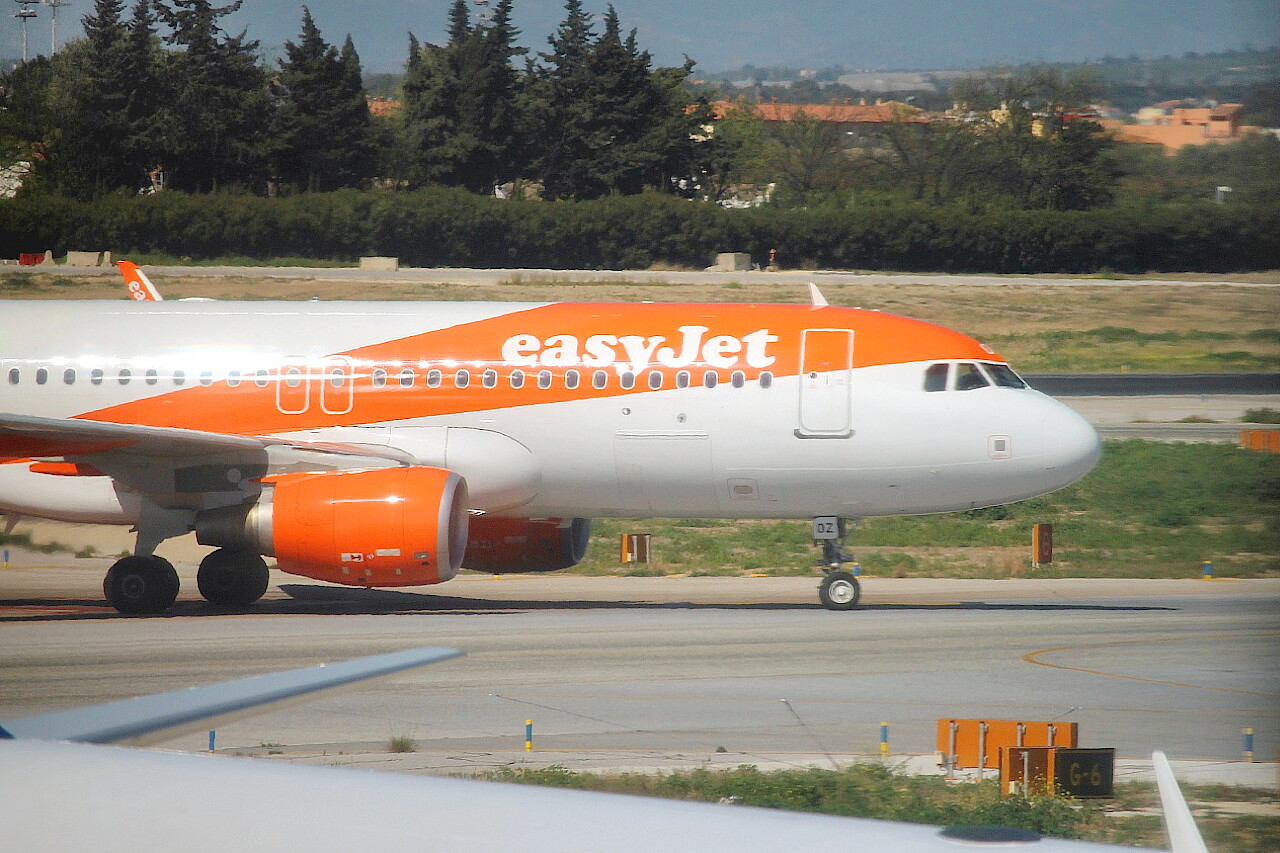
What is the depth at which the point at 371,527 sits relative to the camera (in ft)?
54.6

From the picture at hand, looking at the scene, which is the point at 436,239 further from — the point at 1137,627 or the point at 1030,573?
the point at 1137,627

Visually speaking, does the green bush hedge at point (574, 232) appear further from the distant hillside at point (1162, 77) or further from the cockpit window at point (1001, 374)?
the cockpit window at point (1001, 374)

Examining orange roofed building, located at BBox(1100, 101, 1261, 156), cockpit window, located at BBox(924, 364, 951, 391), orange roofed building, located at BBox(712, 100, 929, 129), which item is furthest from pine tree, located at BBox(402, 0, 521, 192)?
cockpit window, located at BBox(924, 364, 951, 391)

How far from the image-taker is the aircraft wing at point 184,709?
4.54 metres

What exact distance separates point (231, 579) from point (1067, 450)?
10.8 m

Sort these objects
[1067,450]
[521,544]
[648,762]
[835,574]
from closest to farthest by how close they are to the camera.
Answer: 1. [648,762]
2. [1067,450]
3. [835,574]
4. [521,544]

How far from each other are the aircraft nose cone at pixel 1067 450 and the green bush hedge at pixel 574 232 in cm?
2726

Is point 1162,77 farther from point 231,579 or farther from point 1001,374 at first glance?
point 231,579

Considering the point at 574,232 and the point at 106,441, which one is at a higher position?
the point at 574,232

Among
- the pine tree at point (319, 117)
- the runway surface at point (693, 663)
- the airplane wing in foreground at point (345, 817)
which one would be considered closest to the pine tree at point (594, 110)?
the pine tree at point (319, 117)

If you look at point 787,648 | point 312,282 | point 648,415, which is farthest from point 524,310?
point 312,282

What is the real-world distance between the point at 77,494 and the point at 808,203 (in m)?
49.8

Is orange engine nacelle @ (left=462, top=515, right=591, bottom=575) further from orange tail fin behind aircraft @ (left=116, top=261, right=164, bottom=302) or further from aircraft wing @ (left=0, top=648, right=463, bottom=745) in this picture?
aircraft wing @ (left=0, top=648, right=463, bottom=745)

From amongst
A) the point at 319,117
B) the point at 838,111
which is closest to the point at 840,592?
the point at 319,117
